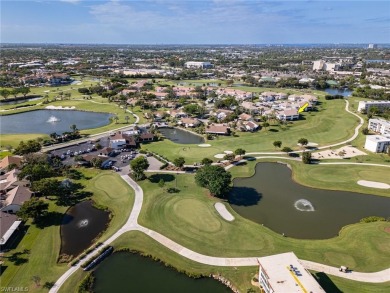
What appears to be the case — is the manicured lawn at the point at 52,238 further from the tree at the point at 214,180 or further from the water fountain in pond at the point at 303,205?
the water fountain in pond at the point at 303,205

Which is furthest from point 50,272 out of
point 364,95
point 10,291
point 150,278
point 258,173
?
point 364,95

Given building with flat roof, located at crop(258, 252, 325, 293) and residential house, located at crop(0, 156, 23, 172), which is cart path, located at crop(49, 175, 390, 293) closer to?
building with flat roof, located at crop(258, 252, 325, 293)

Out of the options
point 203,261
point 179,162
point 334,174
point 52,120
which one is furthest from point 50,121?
point 334,174

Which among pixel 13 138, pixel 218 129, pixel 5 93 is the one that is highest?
pixel 5 93

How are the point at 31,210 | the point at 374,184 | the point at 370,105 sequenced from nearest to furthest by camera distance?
the point at 31,210 → the point at 374,184 → the point at 370,105

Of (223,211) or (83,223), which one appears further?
(223,211)

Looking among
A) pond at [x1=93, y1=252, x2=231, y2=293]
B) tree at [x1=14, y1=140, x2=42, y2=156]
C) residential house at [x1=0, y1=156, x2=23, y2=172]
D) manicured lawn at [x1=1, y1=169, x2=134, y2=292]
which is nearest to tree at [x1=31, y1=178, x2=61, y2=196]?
manicured lawn at [x1=1, y1=169, x2=134, y2=292]

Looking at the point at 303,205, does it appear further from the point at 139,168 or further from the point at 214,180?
the point at 139,168

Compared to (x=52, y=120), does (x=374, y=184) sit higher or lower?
lower

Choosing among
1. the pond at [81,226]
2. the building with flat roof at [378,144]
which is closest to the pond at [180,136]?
the pond at [81,226]

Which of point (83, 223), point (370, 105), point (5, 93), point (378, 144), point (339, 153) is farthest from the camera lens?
point (5, 93)
